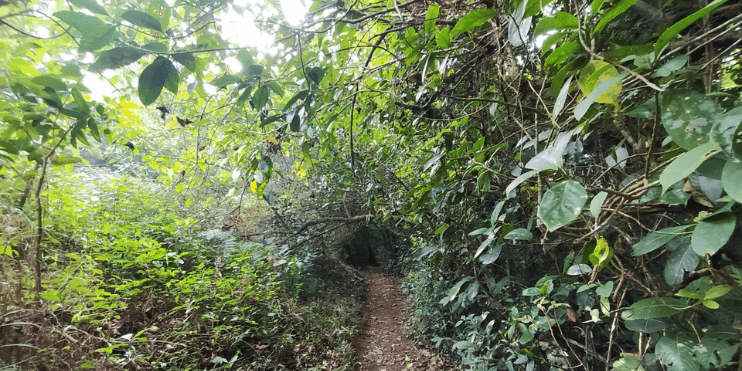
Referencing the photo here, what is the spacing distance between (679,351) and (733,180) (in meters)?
0.68

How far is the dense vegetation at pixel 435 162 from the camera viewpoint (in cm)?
65

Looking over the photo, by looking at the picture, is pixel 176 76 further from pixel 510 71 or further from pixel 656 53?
pixel 510 71

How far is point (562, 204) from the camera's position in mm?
523

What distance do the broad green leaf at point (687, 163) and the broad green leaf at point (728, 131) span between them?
2 cm

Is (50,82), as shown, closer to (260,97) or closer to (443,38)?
(260,97)

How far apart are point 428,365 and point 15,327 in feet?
12.7

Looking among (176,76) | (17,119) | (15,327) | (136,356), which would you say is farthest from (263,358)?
(176,76)

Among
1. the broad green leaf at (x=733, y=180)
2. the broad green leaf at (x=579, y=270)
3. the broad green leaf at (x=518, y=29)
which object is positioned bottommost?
the broad green leaf at (x=579, y=270)

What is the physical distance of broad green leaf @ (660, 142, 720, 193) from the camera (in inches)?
16.1

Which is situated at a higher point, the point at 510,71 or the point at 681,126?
the point at 510,71

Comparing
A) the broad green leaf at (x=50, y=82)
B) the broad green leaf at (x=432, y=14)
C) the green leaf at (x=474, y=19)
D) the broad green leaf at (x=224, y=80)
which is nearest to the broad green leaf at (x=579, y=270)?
the green leaf at (x=474, y=19)

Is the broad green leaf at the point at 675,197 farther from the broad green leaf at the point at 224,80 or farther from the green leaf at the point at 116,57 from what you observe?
the green leaf at the point at 116,57

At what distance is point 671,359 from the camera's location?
0.79 meters

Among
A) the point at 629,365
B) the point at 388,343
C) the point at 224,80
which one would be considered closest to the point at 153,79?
the point at 224,80
